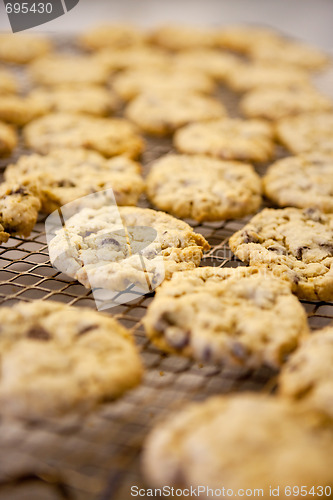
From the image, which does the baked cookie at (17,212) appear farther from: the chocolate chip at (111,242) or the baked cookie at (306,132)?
the baked cookie at (306,132)

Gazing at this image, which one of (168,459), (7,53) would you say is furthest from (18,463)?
(7,53)

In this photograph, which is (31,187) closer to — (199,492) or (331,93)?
(199,492)

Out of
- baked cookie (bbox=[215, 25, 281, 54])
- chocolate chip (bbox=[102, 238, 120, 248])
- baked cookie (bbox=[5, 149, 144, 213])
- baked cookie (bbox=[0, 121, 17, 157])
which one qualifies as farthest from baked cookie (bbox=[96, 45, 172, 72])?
chocolate chip (bbox=[102, 238, 120, 248])

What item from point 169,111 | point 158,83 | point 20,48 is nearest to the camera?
point 169,111

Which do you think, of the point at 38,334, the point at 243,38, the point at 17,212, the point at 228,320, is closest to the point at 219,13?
the point at 243,38

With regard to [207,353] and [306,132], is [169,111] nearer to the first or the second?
[306,132]

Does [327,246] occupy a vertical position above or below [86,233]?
below

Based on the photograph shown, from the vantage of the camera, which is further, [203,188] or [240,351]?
[203,188]
